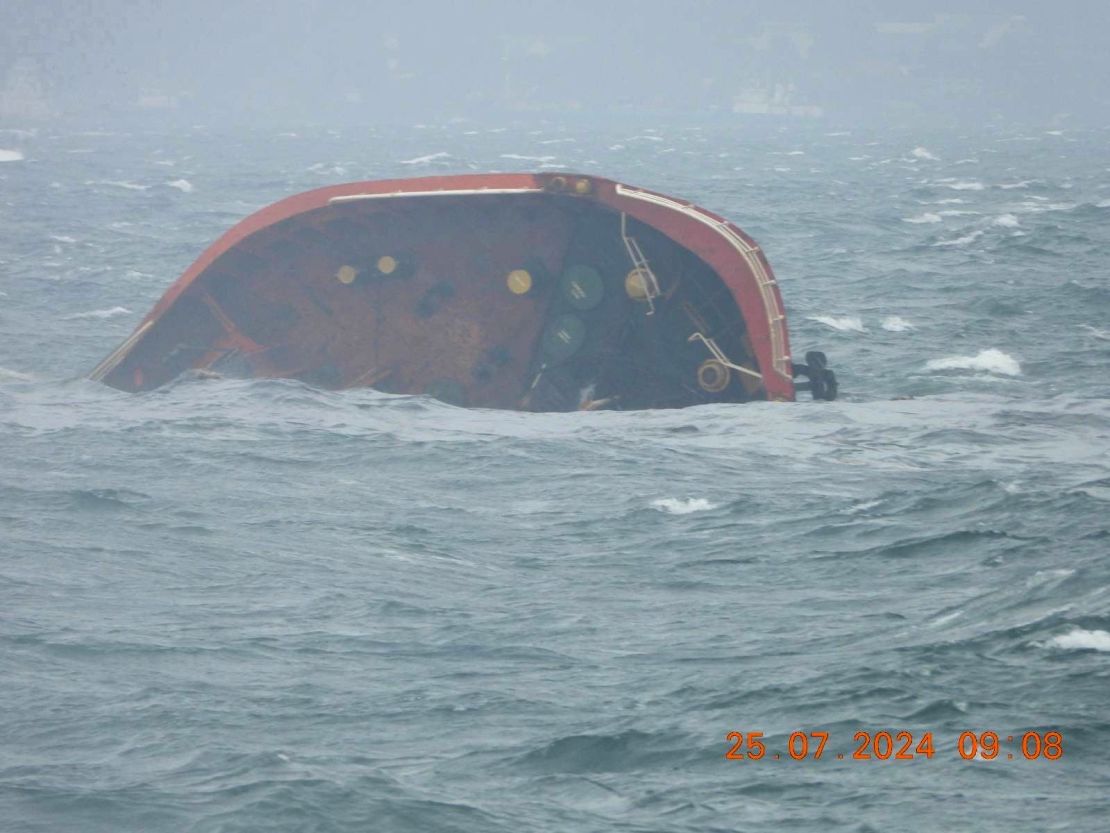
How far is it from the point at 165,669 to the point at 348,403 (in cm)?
1074

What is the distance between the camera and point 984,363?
85.7 ft

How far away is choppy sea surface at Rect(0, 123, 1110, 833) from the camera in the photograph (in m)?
9.94

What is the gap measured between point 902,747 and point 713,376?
11.9 m

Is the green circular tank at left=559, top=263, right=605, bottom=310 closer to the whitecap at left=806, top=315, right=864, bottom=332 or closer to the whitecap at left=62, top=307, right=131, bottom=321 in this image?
the whitecap at left=806, top=315, right=864, bottom=332

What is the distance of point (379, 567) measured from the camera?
48.6 ft

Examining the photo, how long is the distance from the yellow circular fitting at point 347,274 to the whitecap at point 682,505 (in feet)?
26.6

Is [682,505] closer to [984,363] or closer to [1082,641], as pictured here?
[1082,641]

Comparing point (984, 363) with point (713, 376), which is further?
point (984, 363)

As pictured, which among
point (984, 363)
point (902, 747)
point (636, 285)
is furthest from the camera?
point (984, 363)

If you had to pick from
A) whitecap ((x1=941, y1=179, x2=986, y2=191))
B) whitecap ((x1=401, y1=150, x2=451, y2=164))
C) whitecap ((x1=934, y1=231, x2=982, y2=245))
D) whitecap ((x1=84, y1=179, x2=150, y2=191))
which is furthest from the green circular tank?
whitecap ((x1=401, y1=150, x2=451, y2=164))

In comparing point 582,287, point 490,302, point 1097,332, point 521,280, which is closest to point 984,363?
point 1097,332

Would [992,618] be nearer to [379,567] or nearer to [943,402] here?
[379,567]

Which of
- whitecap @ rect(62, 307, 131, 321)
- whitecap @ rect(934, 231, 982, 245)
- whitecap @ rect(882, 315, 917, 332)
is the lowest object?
whitecap @ rect(62, 307, 131, 321)

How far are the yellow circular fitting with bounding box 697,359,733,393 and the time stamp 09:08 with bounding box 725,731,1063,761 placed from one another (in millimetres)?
11618
